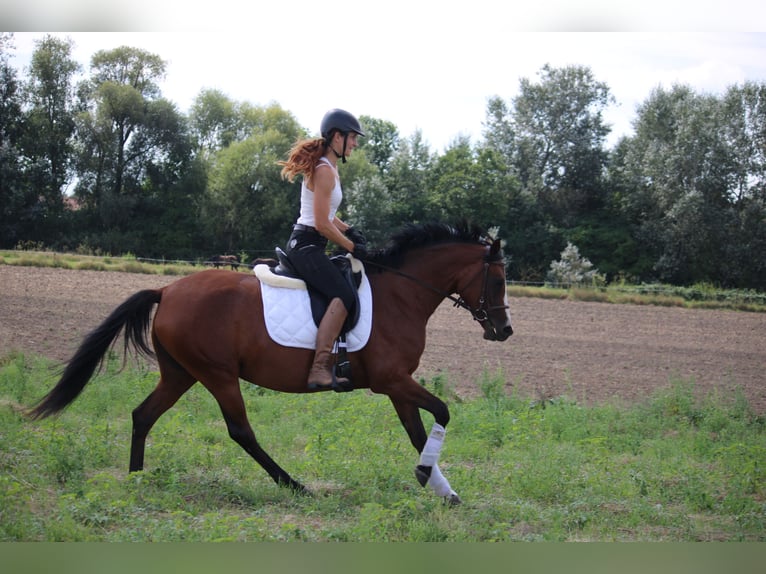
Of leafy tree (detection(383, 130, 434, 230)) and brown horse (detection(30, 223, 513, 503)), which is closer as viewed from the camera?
brown horse (detection(30, 223, 513, 503))

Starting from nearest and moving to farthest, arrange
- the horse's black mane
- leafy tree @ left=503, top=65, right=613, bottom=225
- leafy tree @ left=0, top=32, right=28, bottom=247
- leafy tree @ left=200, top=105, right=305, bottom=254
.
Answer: the horse's black mane → leafy tree @ left=0, top=32, right=28, bottom=247 → leafy tree @ left=200, top=105, right=305, bottom=254 → leafy tree @ left=503, top=65, right=613, bottom=225

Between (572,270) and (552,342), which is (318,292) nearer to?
(552,342)

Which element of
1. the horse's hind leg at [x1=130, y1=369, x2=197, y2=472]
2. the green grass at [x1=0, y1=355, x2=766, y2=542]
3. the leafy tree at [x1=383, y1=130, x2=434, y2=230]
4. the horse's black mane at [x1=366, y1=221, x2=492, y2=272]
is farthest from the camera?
the leafy tree at [x1=383, y1=130, x2=434, y2=230]

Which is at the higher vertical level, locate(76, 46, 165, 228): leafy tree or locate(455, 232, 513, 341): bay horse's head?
locate(76, 46, 165, 228): leafy tree

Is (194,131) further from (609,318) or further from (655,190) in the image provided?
(655,190)

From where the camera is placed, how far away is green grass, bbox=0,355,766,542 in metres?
4.62

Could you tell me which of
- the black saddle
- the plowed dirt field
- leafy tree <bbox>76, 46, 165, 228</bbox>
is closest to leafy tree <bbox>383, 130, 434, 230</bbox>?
the plowed dirt field

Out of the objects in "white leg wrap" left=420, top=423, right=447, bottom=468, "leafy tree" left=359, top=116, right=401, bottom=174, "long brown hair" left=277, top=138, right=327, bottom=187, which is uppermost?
"leafy tree" left=359, top=116, right=401, bottom=174

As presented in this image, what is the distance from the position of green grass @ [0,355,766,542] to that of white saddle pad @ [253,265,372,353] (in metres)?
1.16

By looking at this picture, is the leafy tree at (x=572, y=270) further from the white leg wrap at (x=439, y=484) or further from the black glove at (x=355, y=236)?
the white leg wrap at (x=439, y=484)

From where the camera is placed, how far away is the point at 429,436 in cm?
543

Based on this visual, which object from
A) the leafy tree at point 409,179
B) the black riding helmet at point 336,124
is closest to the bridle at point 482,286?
the black riding helmet at point 336,124

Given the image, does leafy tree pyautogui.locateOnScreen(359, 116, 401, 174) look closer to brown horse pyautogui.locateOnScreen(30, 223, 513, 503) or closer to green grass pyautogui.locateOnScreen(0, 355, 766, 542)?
green grass pyautogui.locateOnScreen(0, 355, 766, 542)

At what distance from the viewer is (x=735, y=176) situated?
53.1 feet
